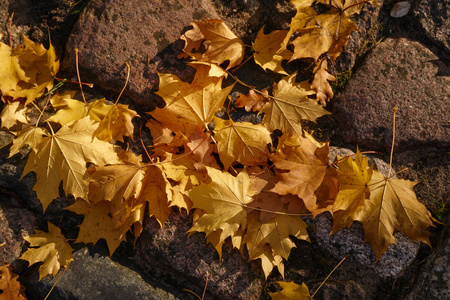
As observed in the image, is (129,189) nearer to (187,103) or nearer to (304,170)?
(187,103)

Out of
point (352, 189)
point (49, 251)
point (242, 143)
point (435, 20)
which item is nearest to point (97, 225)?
point (49, 251)

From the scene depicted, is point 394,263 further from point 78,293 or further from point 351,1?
point 78,293

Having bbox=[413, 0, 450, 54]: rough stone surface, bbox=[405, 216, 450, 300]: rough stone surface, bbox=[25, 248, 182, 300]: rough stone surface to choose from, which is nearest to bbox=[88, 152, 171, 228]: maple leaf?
bbox=[25, 248, 182, 300]: rough stone surface

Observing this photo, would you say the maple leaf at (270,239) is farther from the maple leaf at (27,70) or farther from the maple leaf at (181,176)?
the maple leaf at (27,70)

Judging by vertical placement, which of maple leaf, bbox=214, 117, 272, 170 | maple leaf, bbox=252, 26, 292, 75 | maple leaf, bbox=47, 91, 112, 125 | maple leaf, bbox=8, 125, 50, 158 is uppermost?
maple leaf, bbox=252, 26, 292, 75

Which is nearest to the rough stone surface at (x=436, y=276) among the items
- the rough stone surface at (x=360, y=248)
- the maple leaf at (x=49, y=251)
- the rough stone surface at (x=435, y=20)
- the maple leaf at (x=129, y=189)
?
the rough stone surface at (x=360, y=248)

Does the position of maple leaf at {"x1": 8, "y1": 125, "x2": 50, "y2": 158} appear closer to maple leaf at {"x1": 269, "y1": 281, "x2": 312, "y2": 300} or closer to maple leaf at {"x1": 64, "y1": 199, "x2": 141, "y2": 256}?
maple leaf at {"x1": 64, "y1": 199, "x2": 141, "y2": 256}

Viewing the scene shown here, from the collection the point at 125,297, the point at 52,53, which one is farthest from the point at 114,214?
the point at 52,53
